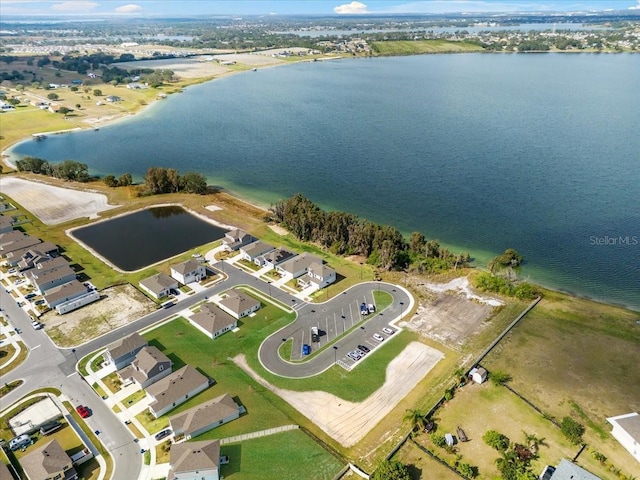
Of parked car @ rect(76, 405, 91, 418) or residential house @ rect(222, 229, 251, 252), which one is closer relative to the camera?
parked car @ rect(76, 405, 91, 418)

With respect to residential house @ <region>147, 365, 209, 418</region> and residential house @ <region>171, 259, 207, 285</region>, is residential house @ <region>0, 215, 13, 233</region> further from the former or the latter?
residential house @ <region>147, 365, 209, 418</region>

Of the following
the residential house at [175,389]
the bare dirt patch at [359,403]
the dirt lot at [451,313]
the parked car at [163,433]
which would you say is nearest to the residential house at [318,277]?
the dirt lot at [451,313]

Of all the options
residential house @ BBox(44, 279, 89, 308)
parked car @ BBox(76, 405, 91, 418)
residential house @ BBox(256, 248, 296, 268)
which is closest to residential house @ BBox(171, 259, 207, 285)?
residential house @ BBox(256, 248, 296, 268)

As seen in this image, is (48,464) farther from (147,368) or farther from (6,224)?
(6,224)

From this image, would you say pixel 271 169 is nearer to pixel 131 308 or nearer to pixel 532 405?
pixel 131 308

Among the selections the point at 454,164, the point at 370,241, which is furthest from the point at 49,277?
the point at 454,164

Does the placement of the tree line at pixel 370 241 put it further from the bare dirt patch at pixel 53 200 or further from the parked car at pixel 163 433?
the bare dirt patch at pixel 53 200
